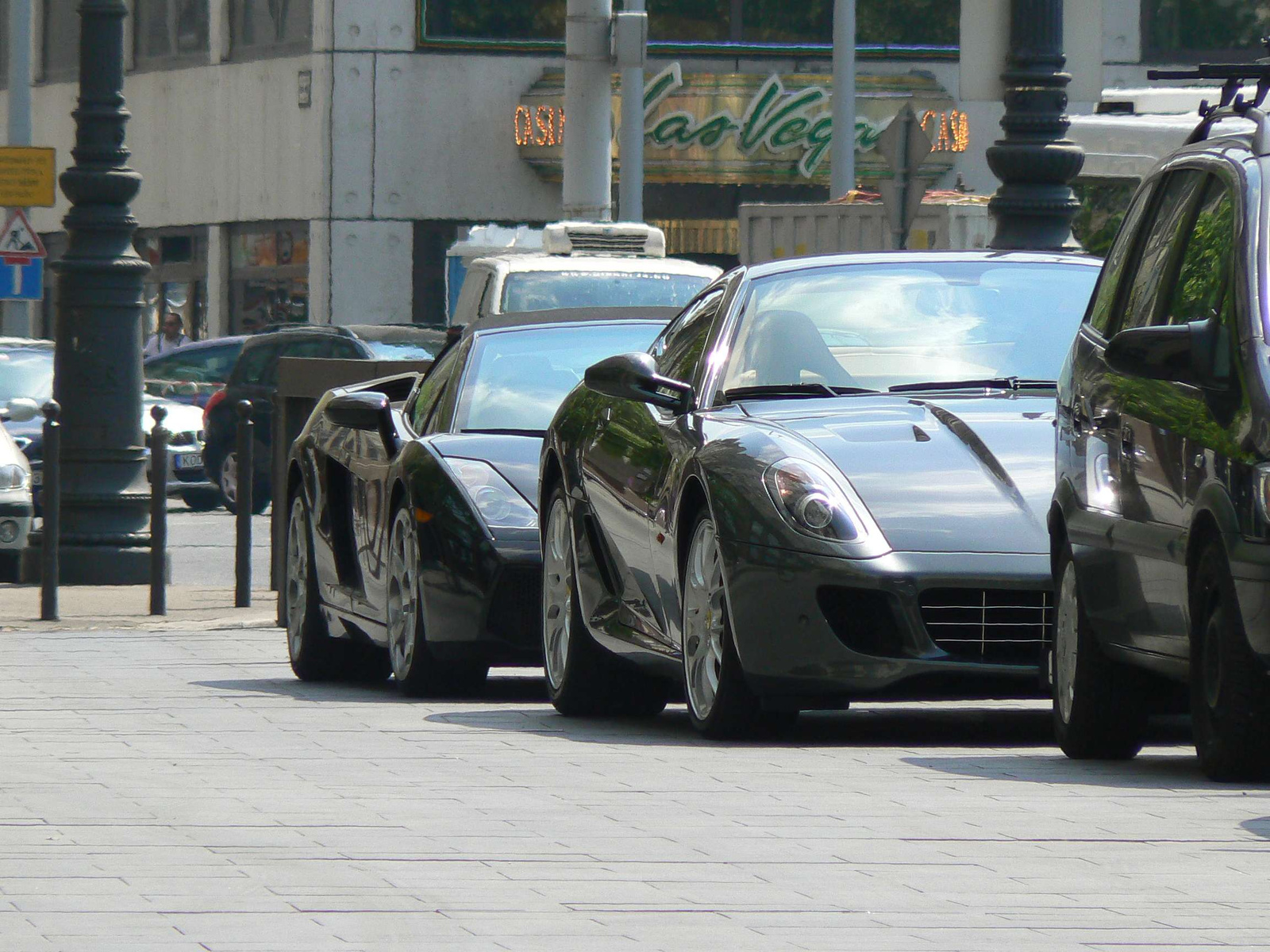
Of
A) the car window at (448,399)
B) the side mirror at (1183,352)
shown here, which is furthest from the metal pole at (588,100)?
the side mirror at (1183,352)

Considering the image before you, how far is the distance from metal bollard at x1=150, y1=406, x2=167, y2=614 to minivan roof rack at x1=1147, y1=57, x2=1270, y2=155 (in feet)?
27.7

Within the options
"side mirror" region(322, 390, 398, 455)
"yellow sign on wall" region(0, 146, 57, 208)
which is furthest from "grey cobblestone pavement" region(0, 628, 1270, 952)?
"yellow sign on wall" region(0, 146, 57, 208)

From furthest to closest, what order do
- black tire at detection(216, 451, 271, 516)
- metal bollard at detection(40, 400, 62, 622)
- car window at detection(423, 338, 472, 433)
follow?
black tire at detection(216, 451, 271, 516) → metal bollard at detection(40, 400, 62, 622) → car window at detection(423, 338, 472, 433)

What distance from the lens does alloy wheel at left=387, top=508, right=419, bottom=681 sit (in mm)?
10227

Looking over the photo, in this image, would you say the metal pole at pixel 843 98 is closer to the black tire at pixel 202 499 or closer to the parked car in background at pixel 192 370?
the parked car in background at pixel 192 370

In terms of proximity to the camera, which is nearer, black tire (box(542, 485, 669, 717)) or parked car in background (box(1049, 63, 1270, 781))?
parked car in background (box(1049, 63, 1270, 781))

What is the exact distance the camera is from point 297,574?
12125mm

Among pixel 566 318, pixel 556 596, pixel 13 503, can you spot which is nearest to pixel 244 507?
pixel 13 503

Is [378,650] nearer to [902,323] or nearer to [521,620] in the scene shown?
[521,620]

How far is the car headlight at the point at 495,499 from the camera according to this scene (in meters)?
10.1

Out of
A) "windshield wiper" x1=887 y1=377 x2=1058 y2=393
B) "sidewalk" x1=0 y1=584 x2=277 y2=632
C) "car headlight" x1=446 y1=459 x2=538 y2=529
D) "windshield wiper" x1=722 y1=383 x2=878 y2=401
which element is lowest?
"sidewalk" x1=0 y1=584 x2=277 y2=632

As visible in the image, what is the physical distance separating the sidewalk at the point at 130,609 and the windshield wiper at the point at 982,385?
6654 millimetres

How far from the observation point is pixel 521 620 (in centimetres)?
1005

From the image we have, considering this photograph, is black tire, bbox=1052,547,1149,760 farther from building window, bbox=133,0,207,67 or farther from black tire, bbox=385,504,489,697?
building window, bbox=133,0,207,67
